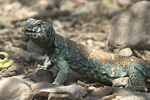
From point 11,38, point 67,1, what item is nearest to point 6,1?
point 67,1

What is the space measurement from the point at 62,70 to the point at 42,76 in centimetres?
42

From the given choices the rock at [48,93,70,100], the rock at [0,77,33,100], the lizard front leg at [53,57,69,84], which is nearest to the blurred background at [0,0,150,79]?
the lizard front leg at [53,57,69,84]

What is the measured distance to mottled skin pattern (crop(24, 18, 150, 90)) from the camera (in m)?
4.15

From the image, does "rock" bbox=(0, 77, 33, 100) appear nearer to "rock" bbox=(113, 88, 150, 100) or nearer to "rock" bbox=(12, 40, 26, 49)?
"rock" bbox=(113, 88, 150, 100)

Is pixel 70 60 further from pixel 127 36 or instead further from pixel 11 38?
pixel 11 38

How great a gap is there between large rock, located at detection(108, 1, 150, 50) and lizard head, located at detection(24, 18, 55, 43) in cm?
235

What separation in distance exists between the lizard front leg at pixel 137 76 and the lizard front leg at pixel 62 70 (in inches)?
48.1

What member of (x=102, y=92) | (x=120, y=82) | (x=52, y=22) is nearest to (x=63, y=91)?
(x=102, y=92)

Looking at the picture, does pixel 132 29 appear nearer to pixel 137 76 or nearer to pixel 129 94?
pixel 137 76

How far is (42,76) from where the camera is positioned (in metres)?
4.37

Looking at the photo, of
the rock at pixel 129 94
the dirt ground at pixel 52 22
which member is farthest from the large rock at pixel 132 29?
the rock at pixel 129 94

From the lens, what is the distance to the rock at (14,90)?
11.4ft

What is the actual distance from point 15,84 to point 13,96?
0.19 metres

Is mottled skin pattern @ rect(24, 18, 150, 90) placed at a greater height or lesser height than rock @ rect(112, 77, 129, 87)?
greater
